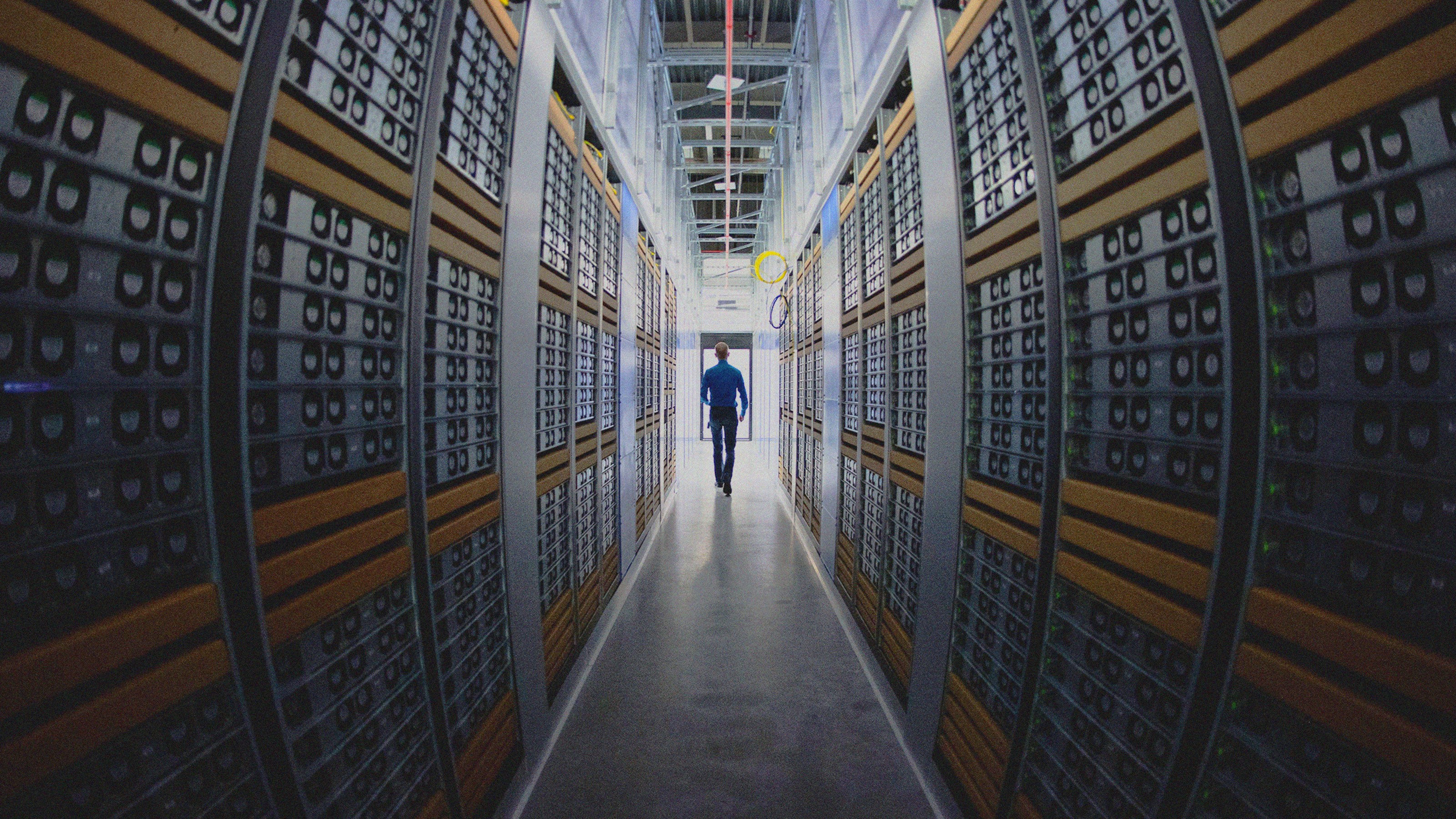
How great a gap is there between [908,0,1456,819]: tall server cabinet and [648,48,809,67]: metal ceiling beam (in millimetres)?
3800

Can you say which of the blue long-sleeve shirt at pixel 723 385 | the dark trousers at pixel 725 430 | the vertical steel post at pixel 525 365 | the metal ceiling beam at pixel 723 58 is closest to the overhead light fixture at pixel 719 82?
the metal ceiling beam at pixel 723 58

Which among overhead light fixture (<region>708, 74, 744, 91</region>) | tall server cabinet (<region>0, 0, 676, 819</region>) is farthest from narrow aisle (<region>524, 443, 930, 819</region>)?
overhead light fixture (<region>708, 74, 744, 91</region>)

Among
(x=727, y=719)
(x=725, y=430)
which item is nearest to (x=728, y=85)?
(x=725, y=430)

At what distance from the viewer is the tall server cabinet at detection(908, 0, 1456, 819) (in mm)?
619

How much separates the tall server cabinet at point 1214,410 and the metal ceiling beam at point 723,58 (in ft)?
12.5

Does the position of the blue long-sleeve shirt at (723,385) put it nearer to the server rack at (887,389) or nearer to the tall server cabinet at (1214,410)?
the server rack at (887,389)

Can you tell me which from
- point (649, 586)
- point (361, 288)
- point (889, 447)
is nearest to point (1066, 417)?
point (889, 447)

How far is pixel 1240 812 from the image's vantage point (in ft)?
2.64

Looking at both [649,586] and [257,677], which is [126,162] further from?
[649,586]

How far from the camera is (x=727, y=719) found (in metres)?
1.96

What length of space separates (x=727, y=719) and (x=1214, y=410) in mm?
1674

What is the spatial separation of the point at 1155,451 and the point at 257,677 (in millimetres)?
1415

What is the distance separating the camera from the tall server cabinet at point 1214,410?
0.62 meters

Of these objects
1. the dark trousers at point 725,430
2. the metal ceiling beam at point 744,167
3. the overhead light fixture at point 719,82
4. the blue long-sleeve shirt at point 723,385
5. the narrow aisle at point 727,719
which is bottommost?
the narrow aisle at point 727,719
